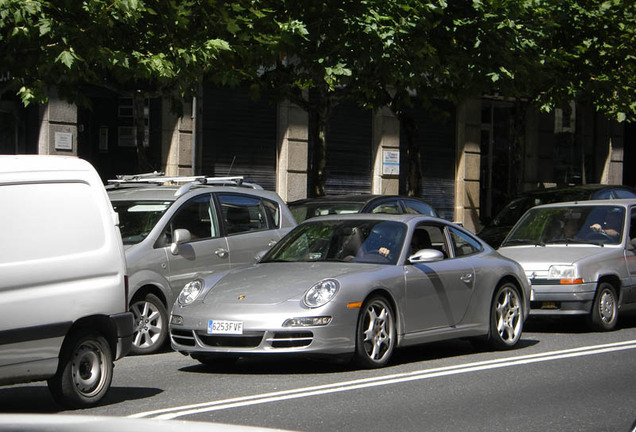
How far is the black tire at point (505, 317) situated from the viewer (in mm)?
11695

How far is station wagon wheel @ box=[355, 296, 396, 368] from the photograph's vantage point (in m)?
9.88

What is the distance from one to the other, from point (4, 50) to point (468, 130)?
19.1 m

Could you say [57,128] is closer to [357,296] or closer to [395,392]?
[357,296]

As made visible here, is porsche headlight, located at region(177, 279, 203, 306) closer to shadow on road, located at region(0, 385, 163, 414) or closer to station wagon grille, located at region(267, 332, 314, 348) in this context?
station wagon grille, located at region(267, 332, 314, 348)

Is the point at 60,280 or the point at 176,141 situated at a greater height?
the point at 176,141

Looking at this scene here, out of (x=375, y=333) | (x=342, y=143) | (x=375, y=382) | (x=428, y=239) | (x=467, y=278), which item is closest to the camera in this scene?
(x=375, y=382)

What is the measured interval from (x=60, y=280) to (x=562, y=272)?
7.56 m

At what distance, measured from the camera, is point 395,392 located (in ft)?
28.6

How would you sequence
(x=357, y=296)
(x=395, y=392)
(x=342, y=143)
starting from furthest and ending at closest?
1. (x=342, y=143)
2. (x=357, y=296)
3. (x=395, y=392)

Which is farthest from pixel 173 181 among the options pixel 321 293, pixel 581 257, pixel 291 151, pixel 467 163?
pixel 467 163

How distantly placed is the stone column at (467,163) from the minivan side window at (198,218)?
1963cm

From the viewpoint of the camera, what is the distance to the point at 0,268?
7281 millimetres

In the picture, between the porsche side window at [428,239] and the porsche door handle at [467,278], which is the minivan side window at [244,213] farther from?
the porsche door handle at [467,278]

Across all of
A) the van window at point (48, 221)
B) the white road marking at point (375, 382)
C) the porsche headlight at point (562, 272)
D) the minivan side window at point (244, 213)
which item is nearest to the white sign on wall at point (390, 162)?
the porsche headlight at point (562, 272)
